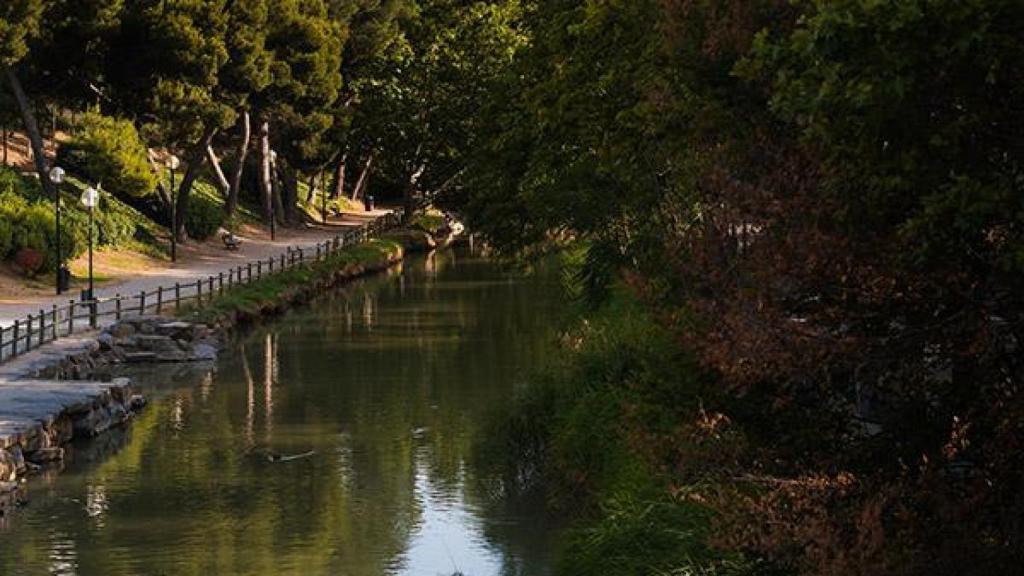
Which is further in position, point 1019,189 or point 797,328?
point 797,328

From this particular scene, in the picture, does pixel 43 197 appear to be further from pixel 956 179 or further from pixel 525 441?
pixel 956 179

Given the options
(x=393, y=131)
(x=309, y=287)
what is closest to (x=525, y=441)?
(x=309, y=287)

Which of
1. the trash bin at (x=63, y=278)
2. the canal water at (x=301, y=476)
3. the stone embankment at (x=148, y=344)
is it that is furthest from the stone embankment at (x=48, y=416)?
the trash bin at (x=63, y=278)

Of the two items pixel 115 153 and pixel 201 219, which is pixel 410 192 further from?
pixel 115 153

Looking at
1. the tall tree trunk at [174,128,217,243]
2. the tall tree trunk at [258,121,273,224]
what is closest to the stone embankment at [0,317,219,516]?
the tall tree trunk at [174,128,217,243]

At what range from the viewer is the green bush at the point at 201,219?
71.1 meters

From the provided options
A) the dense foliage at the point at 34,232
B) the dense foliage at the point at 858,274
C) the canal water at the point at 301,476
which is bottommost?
the canal water at the point at 301,476

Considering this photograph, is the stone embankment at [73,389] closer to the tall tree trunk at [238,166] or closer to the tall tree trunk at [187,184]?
the tall tree trunk at [187,184]

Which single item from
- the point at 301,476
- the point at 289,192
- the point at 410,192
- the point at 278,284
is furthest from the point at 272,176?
the point at 301,476

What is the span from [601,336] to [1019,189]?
18415 mm

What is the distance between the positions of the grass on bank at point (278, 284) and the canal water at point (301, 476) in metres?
2.46

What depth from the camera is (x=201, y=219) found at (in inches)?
2815

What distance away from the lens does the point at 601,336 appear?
97.7ft

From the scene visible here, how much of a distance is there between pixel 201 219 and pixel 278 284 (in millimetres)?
15394
